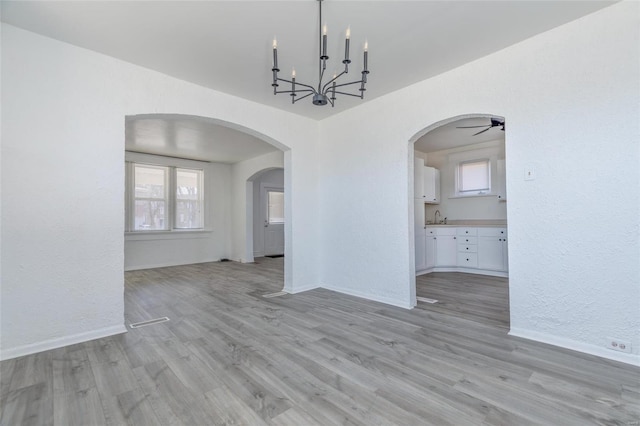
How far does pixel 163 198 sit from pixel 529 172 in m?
7.23

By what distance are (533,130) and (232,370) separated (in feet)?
10.7

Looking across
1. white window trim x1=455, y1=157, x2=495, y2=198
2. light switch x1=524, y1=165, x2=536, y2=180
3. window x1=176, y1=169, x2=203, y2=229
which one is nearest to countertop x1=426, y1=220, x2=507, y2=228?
A: white window trim x1=455, y1=157, x2=495, y2=198

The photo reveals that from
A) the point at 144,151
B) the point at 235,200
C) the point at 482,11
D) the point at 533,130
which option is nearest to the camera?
the point at 482,11

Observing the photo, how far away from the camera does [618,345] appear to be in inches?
91.0

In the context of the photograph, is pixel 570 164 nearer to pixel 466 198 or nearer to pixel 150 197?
pixel 466 198

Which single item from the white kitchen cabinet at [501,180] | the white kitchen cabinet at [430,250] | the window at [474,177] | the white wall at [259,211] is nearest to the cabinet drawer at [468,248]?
the white kitchen cabinet at [430,250]

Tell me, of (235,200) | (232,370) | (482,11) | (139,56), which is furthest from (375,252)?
(235,200)

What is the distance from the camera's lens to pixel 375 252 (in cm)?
408

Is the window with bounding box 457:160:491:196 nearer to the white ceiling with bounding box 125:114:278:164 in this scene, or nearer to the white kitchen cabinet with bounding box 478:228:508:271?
the white kitchen cabinet with bounding box 478:228:508:271

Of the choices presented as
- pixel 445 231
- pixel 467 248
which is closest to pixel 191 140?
pixel 445 231

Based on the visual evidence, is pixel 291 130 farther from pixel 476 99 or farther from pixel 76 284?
pixel 76 284

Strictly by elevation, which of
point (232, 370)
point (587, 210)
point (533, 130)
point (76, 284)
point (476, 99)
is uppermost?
point (476, 99)

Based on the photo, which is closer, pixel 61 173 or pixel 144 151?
pixel 61 173

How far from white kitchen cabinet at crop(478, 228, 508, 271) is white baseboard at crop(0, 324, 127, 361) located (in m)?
5.75
